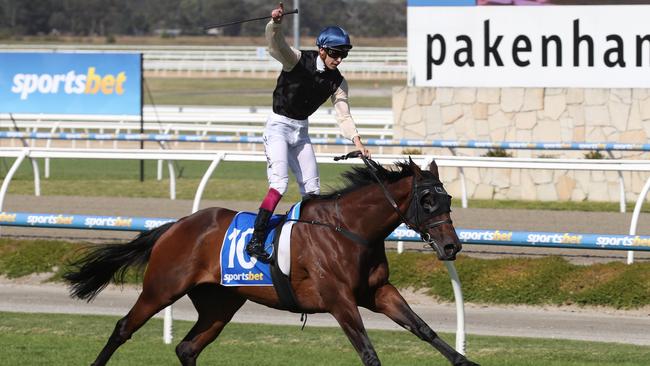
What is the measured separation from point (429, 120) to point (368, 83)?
95.9ft

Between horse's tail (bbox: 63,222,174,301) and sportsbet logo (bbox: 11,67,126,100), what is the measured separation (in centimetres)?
907

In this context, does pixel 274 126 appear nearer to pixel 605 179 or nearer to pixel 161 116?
pixel 605 179

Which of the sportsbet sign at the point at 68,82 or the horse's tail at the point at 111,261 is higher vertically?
the sportsbet sign at the point at 68,82

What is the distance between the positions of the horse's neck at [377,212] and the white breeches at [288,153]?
1.48 ft

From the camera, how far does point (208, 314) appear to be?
6297 millimetres

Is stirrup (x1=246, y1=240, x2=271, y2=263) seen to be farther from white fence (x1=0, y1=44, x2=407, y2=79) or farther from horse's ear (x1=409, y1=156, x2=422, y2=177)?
white fence (x1=0, y1=44, x2=407, y2=79)

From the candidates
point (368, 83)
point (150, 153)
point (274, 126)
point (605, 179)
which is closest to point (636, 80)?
point (605, 179)

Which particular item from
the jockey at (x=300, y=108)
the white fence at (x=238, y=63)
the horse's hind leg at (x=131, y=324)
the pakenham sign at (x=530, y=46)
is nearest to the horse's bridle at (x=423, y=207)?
the jockey at (x=300, y=108)

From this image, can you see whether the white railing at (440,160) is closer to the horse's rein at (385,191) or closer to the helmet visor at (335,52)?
the helmet visor at (335,52)

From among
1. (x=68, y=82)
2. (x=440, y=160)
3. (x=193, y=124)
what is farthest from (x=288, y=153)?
(x=193, y=124)

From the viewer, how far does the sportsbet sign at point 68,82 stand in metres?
15.6

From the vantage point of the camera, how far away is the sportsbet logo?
51.4ft

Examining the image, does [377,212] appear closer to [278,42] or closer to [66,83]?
[278,42]

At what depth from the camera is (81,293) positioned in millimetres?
6730
